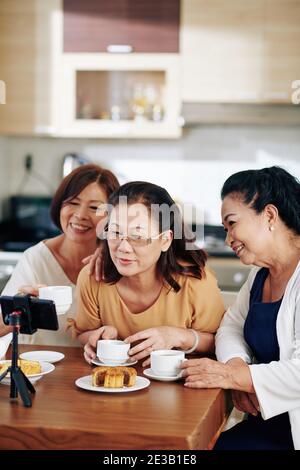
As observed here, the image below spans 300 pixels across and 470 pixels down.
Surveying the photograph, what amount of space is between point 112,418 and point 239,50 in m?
3.20

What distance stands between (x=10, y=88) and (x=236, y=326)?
9.61ft

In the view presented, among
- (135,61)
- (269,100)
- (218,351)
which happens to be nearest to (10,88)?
(135,61)

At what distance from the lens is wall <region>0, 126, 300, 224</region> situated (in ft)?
15.3

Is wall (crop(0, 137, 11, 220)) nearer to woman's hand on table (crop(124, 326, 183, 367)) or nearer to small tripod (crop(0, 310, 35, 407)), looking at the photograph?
woman's hand on table (crop(124, 326, 183, 367))

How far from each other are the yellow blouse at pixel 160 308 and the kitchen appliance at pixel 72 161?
2649mm

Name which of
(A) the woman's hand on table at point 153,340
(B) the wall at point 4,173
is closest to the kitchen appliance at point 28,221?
(B) the wall at point 4,173

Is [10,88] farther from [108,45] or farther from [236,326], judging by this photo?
[236,326]

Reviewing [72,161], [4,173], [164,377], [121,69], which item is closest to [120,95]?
[121,69]

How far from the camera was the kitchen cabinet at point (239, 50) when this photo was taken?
14.1 ft

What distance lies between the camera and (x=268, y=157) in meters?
4.66

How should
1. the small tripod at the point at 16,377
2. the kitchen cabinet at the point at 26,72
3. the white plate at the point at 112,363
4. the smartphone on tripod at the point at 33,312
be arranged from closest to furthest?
the small tripod at the point at 16,377 → the smartphone on tripod at the point at 33,312 → the white plate at the point at 112,363 → the kitchen cabinet at the point at 26,72

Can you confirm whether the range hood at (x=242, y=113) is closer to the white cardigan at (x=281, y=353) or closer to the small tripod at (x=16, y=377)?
the white cardigan at (x=281, y=353)

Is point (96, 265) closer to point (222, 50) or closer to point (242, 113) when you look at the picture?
point (242, 113)

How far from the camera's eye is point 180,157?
188 inches
